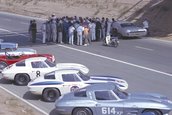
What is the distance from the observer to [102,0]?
2140 inches

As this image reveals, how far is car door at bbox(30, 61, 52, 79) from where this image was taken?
21.6 m

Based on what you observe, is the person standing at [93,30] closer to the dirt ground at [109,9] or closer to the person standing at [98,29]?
the person standing at [98,29]

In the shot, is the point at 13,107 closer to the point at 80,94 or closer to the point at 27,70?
the point at 80,94

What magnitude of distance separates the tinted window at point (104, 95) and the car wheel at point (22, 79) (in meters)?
6.09

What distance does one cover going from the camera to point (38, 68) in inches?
855

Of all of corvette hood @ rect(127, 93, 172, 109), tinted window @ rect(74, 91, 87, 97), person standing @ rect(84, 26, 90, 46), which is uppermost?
person standing @ rect(84, 26, 90, 46)

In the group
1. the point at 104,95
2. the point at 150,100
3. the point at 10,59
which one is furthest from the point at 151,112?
the point at 10,59

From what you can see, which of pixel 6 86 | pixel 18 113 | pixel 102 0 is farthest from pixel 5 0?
pixel 18 113

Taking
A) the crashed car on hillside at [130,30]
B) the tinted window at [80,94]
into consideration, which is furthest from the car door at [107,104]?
the crashed car on hillside at [130,30]

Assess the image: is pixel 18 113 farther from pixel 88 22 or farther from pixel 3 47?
pixel 88 22

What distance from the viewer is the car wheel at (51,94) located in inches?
749

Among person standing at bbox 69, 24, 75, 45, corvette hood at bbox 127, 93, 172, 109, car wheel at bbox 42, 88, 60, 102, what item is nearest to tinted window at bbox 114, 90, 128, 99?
corvette hood at bbox 127, 93, 172, 109

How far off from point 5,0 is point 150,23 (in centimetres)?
3435

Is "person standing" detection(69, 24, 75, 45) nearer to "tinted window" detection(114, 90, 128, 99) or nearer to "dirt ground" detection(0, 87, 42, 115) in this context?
"dirt ground" detection(0, 87, 42, 115)
